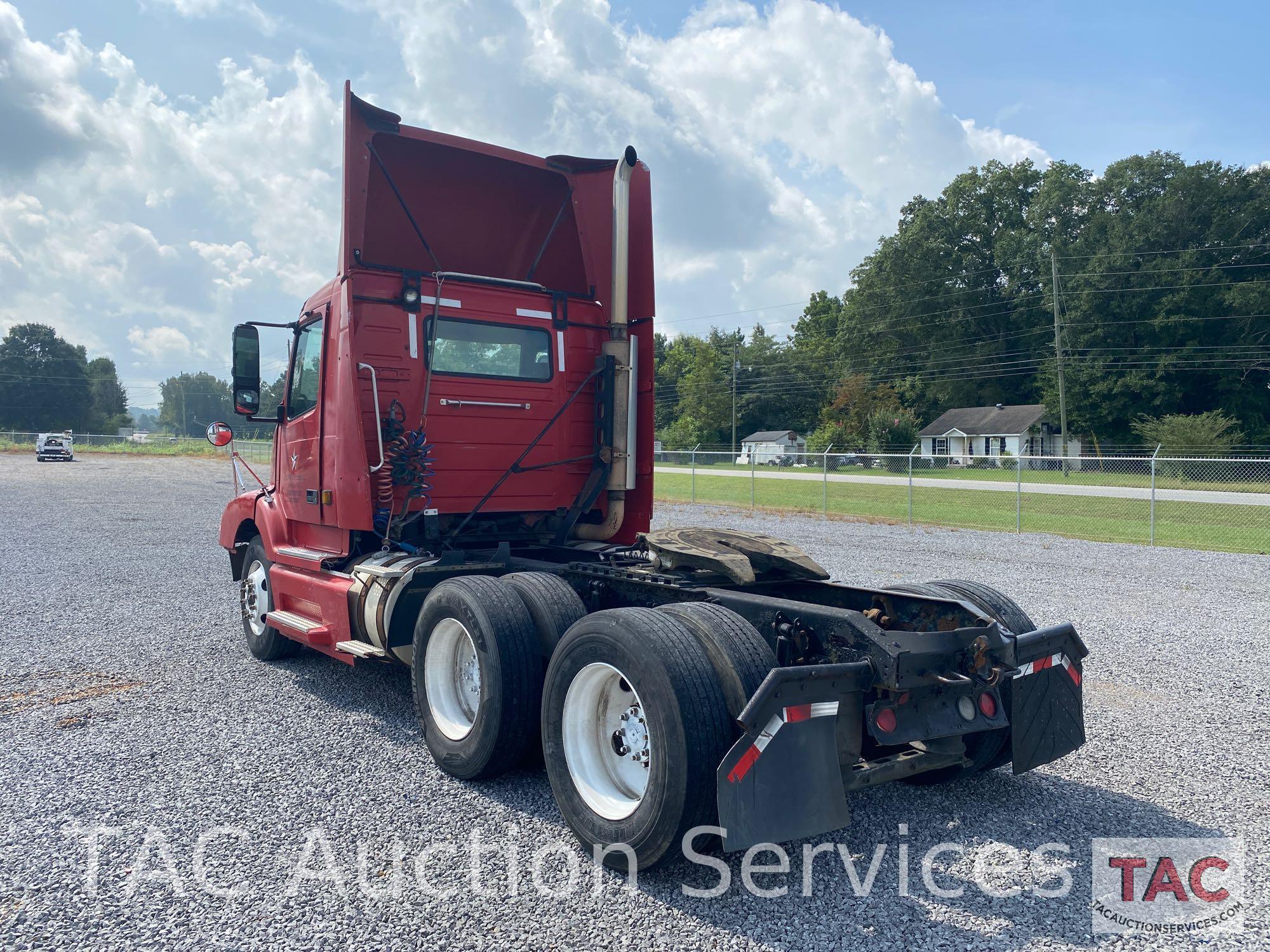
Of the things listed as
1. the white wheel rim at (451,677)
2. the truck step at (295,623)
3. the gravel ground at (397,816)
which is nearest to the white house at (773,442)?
the gravel ground at (397,816)

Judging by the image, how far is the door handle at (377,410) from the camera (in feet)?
17.4

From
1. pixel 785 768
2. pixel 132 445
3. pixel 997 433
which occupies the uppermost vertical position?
pixel 997 433

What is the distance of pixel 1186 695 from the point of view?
19.0 ft

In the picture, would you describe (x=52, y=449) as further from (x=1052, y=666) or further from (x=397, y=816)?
(x=1052, y=666)

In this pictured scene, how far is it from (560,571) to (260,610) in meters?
3.09

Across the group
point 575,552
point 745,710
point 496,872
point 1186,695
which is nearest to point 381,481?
point 575,552

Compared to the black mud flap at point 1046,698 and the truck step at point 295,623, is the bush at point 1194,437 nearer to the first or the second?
the black mud flap at point 1046,698

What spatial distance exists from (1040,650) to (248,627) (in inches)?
234

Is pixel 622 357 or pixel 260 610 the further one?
pixel 260 610

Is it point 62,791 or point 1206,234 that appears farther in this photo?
point 1206,234

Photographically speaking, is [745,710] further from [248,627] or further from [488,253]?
[248,627]

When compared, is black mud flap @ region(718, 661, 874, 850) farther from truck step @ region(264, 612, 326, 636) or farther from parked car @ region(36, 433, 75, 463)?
parked car @ region(36, 433, 75, 463)

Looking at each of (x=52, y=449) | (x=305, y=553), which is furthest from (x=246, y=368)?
(x=52, y=449)

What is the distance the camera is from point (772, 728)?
297 centimetres
